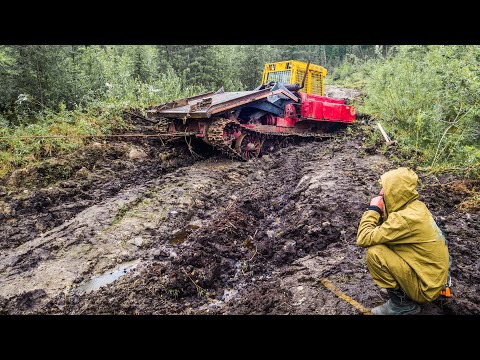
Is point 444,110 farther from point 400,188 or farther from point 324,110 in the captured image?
point 400,188

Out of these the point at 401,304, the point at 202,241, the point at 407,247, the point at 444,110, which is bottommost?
the point at 202,241

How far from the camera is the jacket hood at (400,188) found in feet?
8.79

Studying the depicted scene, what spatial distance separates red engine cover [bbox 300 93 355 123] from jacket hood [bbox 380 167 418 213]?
7.73 m

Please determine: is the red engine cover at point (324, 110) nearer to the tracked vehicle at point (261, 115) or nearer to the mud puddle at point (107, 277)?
the tracked vehicle at point (261, 115)

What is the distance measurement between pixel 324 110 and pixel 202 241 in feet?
24.4

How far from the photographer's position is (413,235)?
8.71 ft

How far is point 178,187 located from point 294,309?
151 inches

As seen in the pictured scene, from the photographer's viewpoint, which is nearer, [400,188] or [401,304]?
[400,188]

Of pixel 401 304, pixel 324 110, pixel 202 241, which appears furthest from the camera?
pixel 324 110

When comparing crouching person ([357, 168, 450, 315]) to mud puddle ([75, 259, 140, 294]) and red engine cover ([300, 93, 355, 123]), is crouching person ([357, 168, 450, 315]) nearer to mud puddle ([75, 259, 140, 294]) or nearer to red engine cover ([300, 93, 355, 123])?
mud puddle ([75, 259, 140, 294])

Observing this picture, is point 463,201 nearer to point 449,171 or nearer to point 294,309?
point 449,171

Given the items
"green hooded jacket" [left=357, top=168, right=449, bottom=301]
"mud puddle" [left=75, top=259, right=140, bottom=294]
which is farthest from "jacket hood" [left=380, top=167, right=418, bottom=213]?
"mud puddle" [left=75, top=259, right=140, bottom=294]

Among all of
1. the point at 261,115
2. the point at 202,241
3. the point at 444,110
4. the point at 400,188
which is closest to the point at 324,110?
the point at 261,115

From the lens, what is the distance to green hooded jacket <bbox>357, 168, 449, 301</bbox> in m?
2.65
